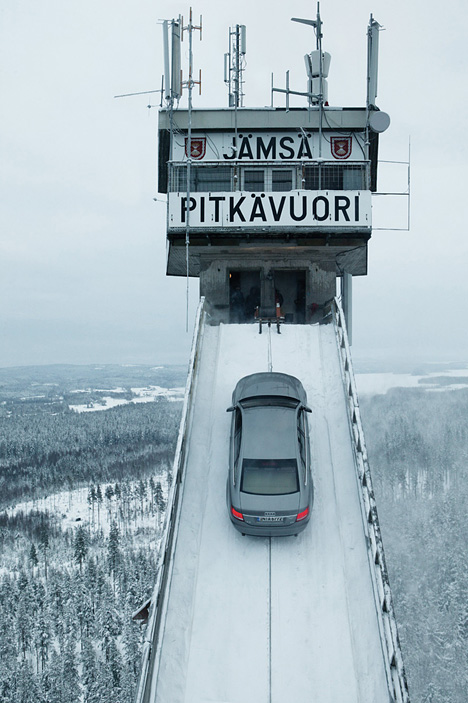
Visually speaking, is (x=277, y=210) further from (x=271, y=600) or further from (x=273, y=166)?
(x=271, y=600)

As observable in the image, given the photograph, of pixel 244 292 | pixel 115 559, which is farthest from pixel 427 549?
pixel 244 292

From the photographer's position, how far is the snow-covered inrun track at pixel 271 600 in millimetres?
9016

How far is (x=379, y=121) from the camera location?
73.8ft

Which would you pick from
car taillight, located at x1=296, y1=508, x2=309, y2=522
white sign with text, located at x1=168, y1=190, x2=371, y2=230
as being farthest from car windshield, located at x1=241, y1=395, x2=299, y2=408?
white sign with text, located at x1=168, y1=190, x2=371, y2=230

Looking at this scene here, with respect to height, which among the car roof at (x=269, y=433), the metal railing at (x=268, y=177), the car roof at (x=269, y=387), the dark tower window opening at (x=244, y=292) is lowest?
the car roof at (x=269, y=433)

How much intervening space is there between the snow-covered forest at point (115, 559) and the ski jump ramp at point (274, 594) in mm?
86734

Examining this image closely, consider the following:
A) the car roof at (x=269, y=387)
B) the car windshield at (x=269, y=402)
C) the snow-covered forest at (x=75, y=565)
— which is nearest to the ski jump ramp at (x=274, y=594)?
the car roof at (x=269, y=387)

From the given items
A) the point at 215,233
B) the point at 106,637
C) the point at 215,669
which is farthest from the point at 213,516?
the point at 106,637

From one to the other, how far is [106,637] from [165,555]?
10169cm

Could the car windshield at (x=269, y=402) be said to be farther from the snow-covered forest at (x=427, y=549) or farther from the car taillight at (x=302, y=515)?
the snow-covered forest at (x=427, y=549)

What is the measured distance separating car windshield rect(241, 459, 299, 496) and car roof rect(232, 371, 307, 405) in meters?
1.77

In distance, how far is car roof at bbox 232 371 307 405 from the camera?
12455 millimetres

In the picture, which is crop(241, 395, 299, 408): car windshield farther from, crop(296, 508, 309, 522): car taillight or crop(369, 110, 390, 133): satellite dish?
crop(369, 110, 390, 133): satellite dish

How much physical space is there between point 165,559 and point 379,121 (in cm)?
1944
